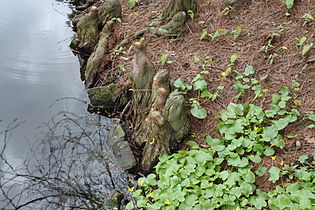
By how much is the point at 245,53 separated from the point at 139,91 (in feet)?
5.40

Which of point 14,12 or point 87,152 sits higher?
point 14,12

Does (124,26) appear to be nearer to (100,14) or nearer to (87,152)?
(100,14)

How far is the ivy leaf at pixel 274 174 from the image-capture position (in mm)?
3344

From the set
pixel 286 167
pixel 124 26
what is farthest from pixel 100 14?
pixel 286 167

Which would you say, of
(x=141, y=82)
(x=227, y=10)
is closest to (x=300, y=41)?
(x=227, y=10)

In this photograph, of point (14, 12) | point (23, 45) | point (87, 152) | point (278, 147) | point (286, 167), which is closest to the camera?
point (286, 167)

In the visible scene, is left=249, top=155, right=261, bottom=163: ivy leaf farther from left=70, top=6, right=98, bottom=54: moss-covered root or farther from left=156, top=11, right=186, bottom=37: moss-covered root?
left=70, top=6, right=98, bottom=54: moss-covered root

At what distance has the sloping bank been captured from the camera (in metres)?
3.99

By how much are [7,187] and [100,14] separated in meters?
3.43

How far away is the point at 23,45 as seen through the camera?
675 cm

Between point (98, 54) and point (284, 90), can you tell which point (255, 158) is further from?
point (98, 54)

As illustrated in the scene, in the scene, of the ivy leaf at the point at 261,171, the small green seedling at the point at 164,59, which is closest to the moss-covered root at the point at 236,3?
the small green seedling at the point at 164,59

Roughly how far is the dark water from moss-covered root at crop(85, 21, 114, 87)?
305 mm

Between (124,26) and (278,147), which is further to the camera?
(124,26)
